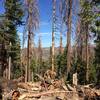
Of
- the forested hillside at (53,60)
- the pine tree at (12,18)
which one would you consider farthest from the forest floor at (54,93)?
the pine tree at (12,18)

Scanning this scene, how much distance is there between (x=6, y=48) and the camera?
42375 mm

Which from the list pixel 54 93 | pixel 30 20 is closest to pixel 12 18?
pixel 30 20

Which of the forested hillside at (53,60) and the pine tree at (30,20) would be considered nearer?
the forested hillside at (53,60)

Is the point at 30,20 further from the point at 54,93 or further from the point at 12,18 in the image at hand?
the point at 54,93

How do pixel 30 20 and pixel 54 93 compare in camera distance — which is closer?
pixel 54 93

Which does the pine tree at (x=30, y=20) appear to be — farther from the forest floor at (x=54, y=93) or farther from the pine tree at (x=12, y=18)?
the forest floor at (x=54, y=93)

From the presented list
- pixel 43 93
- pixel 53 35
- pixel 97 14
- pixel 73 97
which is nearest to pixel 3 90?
pixel 43 93

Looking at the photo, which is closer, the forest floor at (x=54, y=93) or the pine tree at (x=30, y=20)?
the forest floor at (x=54, y=93)

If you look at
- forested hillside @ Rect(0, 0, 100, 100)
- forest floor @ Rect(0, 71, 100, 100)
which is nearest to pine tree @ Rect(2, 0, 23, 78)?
forested hillside @ Rect(0, 0, 100, 100)

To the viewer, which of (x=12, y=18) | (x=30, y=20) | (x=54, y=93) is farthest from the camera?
(x=12, y=18)

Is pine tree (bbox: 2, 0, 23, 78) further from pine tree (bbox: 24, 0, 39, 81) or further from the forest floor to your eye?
the forest floor

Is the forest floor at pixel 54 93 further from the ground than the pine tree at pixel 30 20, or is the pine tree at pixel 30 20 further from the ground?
the pine tree at pixel 30 20

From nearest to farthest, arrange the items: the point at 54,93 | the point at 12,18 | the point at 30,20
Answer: the point at 54,93, the point at 30,20, the point at 12,18

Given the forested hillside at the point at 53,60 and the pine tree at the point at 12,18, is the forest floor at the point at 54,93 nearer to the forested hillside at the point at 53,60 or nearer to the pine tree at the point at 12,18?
the forested hillside at the point at 53,60
